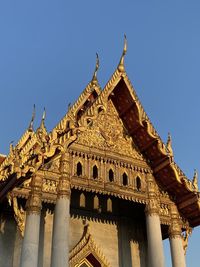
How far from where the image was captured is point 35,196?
364 inches

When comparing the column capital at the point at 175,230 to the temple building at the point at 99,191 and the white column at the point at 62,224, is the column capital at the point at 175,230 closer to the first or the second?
the temple building at the point at 99,191

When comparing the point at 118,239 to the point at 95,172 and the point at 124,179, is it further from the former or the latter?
the point at 95,172

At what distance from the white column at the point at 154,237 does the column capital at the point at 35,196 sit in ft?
9.21

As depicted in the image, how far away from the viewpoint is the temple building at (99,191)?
29.8ft

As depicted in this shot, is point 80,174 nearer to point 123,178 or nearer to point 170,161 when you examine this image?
point 123,178

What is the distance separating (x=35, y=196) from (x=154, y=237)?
3.01m

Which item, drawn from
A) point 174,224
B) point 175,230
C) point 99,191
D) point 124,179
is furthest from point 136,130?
point 175,230

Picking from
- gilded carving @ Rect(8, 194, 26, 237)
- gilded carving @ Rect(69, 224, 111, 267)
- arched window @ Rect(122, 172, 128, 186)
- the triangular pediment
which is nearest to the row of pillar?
gilded carving @ Rect(8, 194, 26, 237)

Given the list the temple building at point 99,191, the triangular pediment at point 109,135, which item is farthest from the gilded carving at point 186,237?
the triangular pediment at point 109,135

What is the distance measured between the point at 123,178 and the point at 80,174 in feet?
4.00

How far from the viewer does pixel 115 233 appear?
36.6ft

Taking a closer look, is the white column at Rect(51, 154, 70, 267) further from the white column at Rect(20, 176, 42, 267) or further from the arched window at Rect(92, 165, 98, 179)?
the arched window at Rect(92, 165, 98, 179)

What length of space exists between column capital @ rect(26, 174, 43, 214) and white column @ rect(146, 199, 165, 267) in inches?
111

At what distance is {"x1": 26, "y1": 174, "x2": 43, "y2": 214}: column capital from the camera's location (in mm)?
9047
